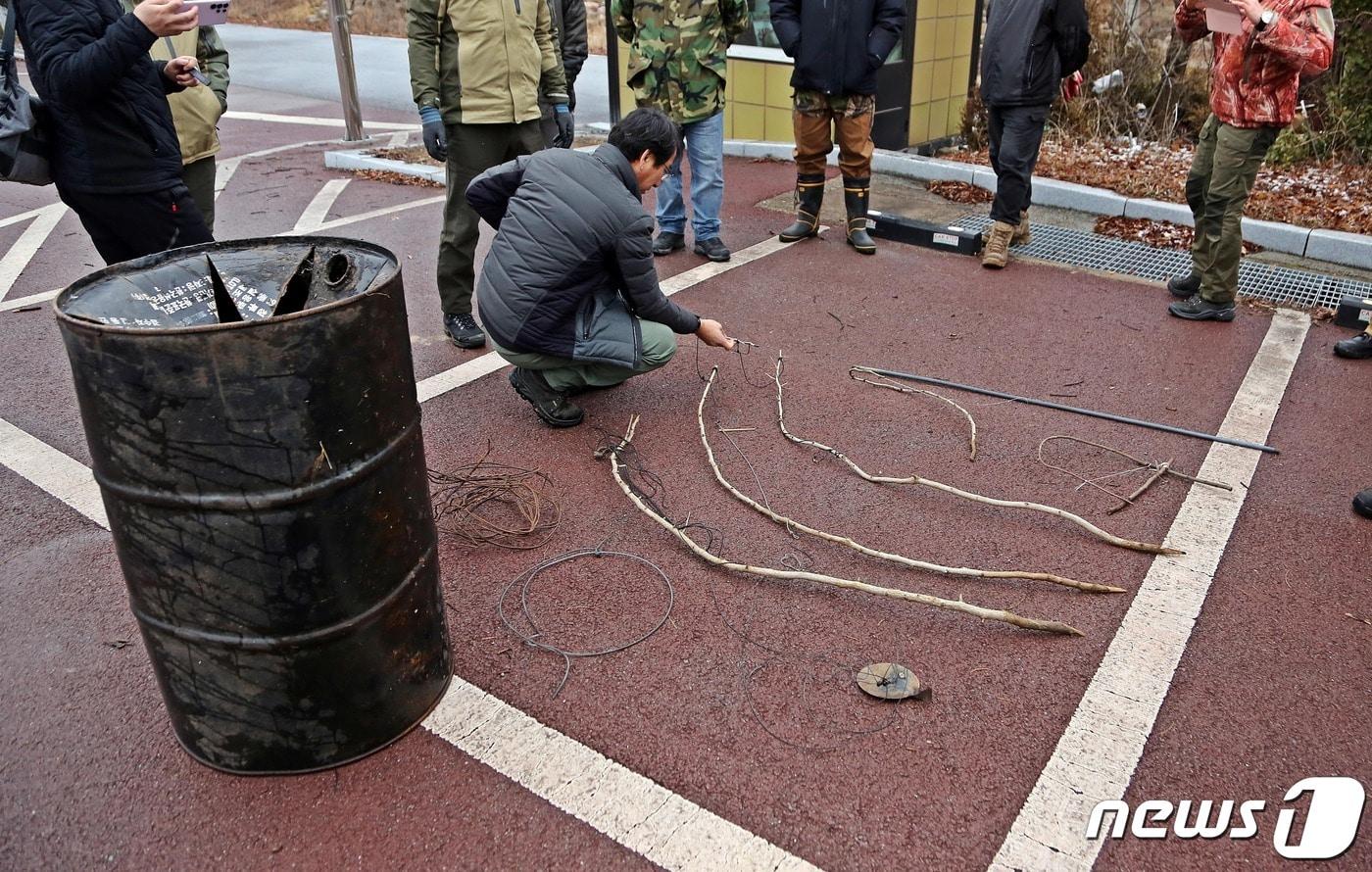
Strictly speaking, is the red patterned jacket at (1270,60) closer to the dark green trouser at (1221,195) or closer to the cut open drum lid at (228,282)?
the dark green trouser at (1221,195)

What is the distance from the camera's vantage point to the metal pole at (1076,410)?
4283 millimetres

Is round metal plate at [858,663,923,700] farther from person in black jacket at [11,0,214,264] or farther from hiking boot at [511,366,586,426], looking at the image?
person in black jacket at [11,0,214,264]

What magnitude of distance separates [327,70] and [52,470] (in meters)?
15.1

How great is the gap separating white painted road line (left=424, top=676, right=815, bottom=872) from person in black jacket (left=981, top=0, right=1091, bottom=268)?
495 centimetres

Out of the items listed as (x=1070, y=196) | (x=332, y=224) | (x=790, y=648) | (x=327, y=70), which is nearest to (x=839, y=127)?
(x=1070, y=196)

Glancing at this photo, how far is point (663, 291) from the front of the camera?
627cm

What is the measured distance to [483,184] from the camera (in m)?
4.38

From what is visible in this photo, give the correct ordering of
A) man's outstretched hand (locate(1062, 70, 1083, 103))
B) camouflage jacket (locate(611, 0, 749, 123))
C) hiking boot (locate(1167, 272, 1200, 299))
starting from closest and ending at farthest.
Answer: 1. hiking boot (locate(1167, 272, 1200, 299))
2. camouflage jacket (locate(611, 0, 749, 123))
3. man's outstretched hand (locate(1062, 70, 1083, 103))

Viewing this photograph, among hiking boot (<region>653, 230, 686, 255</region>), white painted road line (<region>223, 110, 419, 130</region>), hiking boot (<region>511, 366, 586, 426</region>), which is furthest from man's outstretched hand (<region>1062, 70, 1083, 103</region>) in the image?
white painted road line (<region>223, 110, 419, 130</region>)

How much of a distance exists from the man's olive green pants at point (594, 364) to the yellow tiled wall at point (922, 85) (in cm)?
583

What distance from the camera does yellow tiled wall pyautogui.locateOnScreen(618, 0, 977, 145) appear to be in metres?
9.12

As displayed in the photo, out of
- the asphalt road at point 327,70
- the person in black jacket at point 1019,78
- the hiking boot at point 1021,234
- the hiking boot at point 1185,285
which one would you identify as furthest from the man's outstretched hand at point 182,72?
the asphalt road at point 327,70

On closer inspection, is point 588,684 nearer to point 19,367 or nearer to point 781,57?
point 19,367

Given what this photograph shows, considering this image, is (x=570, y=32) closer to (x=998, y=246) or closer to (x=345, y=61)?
(x=998, y=246)
